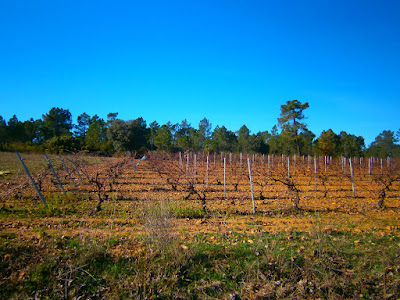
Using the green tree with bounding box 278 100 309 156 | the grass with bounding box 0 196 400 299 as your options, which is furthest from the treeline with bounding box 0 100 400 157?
the grass with bounding box 0 196 400 299

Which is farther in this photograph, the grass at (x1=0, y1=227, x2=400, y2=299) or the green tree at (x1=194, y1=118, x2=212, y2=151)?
the green tree at (x1=194, y1=118, x2=212, y2=151)

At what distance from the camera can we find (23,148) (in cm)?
2991

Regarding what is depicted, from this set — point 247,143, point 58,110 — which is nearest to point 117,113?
point 58,110

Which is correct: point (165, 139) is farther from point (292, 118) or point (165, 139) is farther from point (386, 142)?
point (386, 142)

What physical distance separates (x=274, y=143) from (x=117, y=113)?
37.4 meters

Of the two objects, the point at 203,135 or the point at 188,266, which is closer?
the point at 188,266

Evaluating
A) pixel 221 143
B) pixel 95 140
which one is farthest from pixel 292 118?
pixel 95 140

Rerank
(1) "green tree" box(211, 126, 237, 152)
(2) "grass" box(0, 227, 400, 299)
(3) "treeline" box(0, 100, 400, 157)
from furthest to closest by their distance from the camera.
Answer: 1. (1) "green tree" box(211, 126, 237, 152)
2. (3) "treeline" box(0, 100, 400, 157)
3. (2) "grass" box(0, 227, 400, 299)

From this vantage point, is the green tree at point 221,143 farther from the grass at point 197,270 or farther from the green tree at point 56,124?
the grass at point 197,270

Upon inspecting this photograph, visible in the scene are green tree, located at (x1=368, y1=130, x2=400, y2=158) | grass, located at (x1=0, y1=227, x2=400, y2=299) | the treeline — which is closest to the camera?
grass, located at (x1=0, y1=227, x2=400, y2=299)

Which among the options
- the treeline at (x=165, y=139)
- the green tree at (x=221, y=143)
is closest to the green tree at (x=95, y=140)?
the treeline at (x=165, y=139)

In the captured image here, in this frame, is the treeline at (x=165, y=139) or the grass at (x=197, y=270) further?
the treeline at (x=165, y=139)

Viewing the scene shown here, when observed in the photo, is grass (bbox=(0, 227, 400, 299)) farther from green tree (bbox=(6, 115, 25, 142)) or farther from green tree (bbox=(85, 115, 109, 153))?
green tree (bbox=(6, 115, 25, 142))

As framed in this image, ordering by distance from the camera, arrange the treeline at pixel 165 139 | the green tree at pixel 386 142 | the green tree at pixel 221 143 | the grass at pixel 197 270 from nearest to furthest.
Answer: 1. the grass at pixel 197 270
2. the treeline at pixel 165 139
3. the green tree at pixel 221 143
4. the green tree at pixel 386 142
